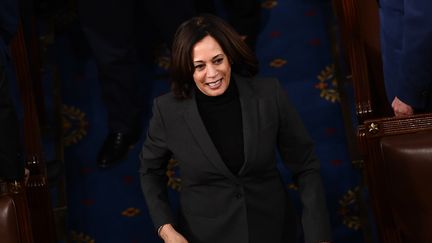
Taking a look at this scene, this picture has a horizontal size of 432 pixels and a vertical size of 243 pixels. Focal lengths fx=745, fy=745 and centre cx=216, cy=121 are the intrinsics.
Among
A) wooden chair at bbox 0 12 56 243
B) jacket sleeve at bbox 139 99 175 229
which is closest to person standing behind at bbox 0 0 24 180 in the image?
wooden chair at bbox 0 12 56 243

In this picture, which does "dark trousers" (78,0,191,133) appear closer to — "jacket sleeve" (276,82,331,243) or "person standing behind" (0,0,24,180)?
"person standing behind" (0,0,24,180)

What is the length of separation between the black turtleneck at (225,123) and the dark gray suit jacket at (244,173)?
3 centimetres

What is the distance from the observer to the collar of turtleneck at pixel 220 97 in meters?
2.02

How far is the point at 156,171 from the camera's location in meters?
2.11

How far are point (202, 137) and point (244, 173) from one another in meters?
0.15

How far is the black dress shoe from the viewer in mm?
2816

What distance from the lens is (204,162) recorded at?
200 cm

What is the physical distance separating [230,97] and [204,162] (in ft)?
0.63

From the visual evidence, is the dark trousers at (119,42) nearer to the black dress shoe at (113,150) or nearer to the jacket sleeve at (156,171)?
the black dress shoe at (113,150)

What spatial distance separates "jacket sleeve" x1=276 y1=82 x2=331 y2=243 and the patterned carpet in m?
0.54

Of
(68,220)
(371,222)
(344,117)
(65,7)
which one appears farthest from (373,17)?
(65,7)

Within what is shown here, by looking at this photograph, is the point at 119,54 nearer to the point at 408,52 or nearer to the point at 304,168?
the point at 304,168

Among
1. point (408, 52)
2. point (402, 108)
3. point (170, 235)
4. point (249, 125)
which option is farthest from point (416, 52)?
point (170, 235)

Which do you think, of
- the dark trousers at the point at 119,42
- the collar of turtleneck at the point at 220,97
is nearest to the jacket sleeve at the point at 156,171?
the collar of turtleneck at the point at 220,97
